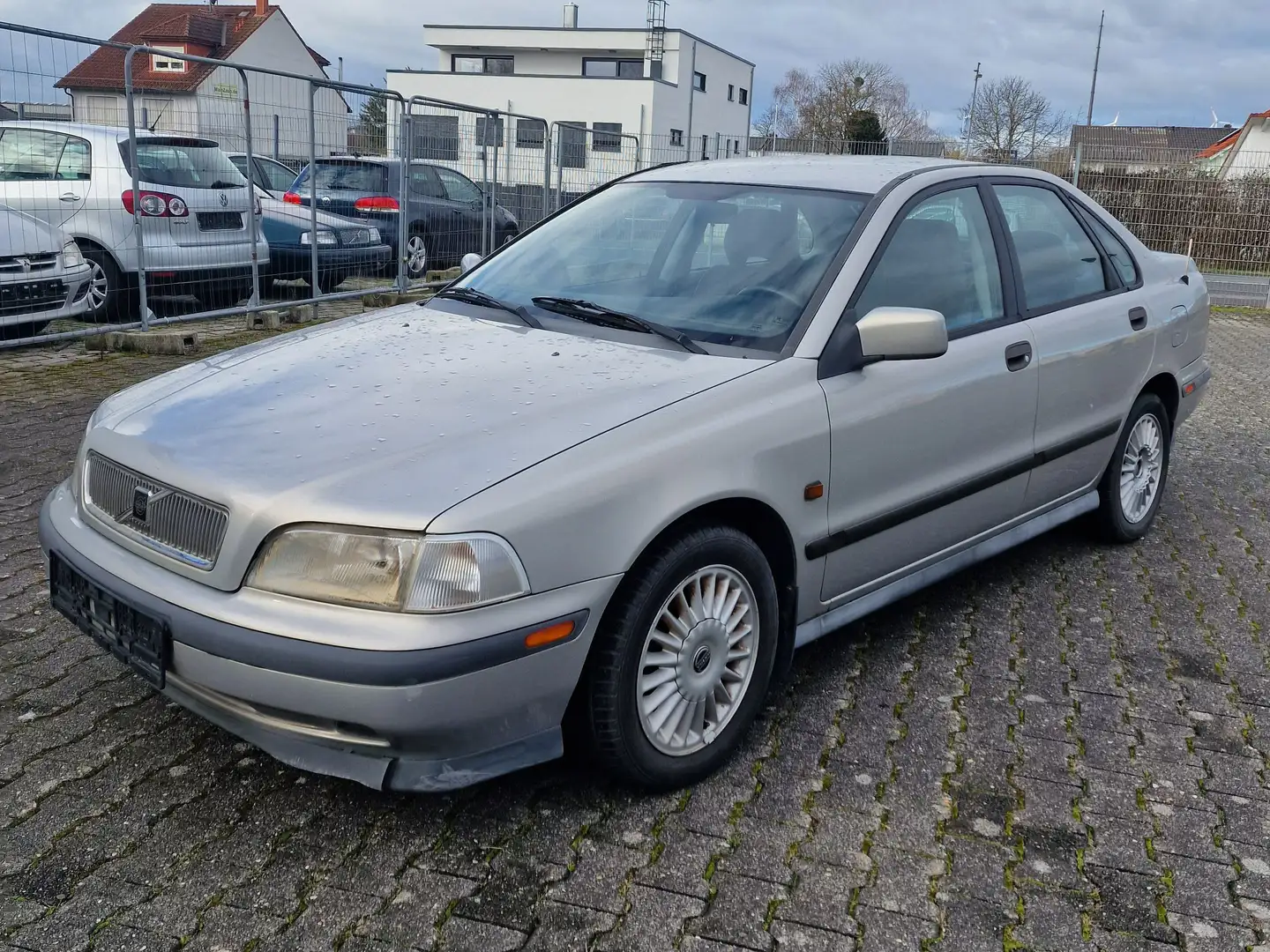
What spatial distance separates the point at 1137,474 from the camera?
5188 mm

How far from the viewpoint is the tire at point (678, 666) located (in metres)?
2.82

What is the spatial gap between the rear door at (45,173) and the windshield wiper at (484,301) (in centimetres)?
580

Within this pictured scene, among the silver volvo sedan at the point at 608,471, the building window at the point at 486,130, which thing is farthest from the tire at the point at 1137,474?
the building window at the point at 486,130

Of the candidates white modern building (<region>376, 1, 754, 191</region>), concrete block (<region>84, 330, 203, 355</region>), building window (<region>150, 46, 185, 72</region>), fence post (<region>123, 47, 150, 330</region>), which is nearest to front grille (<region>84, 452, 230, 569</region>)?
concrete block (<region>84, 330, 203, 355</region>)

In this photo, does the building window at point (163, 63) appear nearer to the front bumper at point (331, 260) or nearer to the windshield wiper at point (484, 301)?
the front bumper at point (331, 260)

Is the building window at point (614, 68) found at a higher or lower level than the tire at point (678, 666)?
higher

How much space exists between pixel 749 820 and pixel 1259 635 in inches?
95.6

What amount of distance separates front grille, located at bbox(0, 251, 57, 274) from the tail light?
71 cm

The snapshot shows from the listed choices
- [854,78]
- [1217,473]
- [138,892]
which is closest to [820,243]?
[138,892]

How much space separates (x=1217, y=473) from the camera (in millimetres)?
6707

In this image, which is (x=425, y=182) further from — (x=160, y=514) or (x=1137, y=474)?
(x=160, y=514)

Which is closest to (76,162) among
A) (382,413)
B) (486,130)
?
(486,130)

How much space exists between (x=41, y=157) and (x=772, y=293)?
7302mm

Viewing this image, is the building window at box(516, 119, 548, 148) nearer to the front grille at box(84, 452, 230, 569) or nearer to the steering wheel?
the steering wheel
